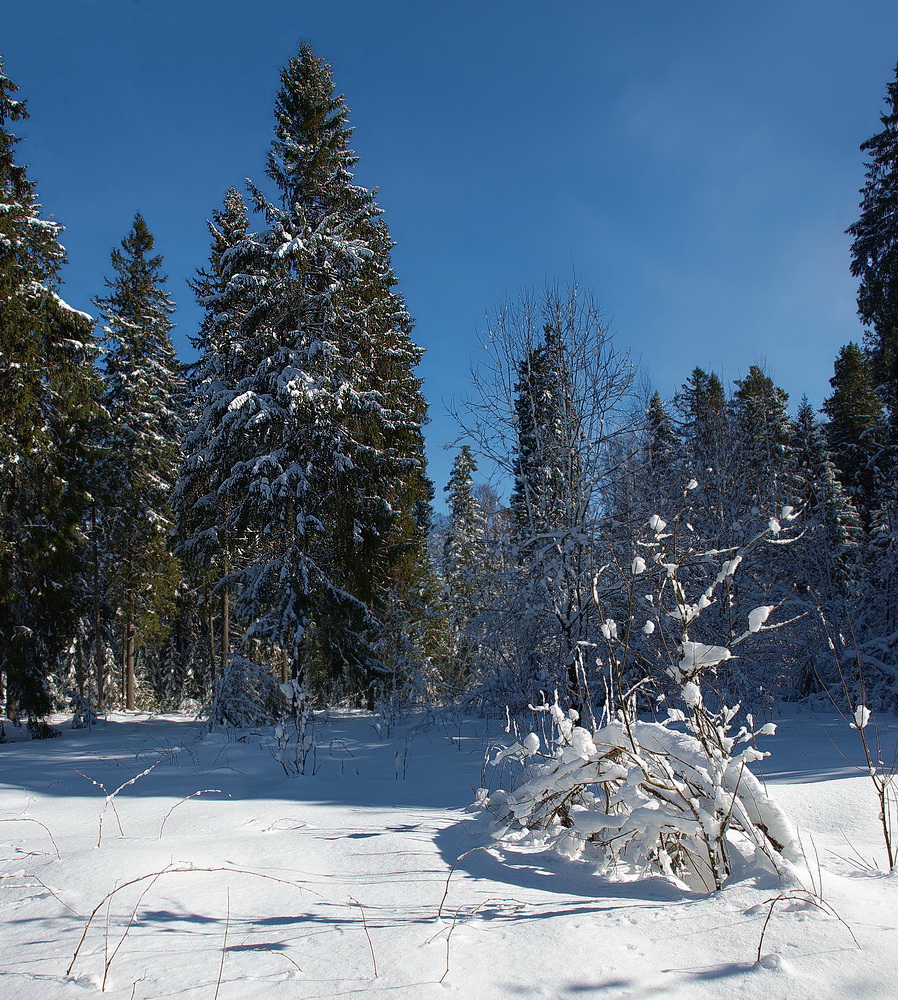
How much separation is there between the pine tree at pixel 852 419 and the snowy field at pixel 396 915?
24.4 m

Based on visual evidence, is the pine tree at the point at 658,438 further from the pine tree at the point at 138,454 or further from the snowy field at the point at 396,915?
the pine tree at the point at 138,454

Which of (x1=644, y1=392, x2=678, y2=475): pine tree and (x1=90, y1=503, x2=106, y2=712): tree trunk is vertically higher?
(x1=644, y1=392, x2=678, y2=475): pine tree

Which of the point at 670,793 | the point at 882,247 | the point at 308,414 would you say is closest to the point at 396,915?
the point at 670,793

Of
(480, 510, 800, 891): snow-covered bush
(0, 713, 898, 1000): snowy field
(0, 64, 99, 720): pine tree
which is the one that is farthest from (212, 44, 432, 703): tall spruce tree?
(480, 510, 800, 891): snow-covered bush

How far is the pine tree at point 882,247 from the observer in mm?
12070

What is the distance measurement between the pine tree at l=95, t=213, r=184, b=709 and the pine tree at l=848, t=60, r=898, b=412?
18.2m

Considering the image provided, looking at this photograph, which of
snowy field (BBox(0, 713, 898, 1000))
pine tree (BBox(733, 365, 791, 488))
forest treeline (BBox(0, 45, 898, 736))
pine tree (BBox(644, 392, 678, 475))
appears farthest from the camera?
pine tree (BBox(733, 365, 791, 488))

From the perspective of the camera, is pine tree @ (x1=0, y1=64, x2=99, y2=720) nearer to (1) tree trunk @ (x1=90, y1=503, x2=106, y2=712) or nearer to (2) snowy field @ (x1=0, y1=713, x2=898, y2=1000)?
(1) tree trunk @ (x1=90, y1=503, x2=106, y2=712)

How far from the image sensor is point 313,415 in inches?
450

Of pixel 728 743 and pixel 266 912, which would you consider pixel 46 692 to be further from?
pixel 728 743

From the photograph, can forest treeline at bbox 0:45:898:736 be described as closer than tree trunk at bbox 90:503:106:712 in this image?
Yes

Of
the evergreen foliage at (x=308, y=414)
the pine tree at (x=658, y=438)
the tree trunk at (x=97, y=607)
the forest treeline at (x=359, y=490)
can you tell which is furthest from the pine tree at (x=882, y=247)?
the tree trunk at (x=97, y=607)

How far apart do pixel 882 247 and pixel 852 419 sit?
1501cm

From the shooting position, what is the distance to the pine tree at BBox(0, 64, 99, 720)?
10.5 meters
